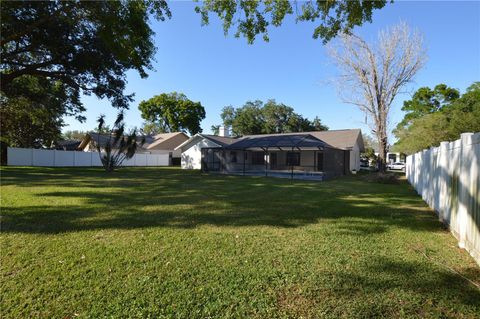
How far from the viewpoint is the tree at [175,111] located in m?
51.1

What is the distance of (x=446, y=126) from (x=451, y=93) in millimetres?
20230

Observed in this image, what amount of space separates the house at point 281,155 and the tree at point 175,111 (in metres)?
21.5

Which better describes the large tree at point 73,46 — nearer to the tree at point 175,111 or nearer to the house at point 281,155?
the house at point 281,155

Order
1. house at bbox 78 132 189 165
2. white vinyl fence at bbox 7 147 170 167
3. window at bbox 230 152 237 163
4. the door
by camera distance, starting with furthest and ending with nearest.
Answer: house at bbox 78 132 189 165 → the door → window at bbox 230 152 237 163 → white vinyl fence at bbox 7 147 170 167

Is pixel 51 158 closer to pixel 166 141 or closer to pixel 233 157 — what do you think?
pixel 166 141

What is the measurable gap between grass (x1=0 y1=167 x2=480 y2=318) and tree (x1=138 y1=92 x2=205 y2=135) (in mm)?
45691

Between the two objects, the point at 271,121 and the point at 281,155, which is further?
the point at 271,121

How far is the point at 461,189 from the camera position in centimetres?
475

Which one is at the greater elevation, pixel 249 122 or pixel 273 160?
pixel 249 122

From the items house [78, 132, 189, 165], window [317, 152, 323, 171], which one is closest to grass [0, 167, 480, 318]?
window [317, 152, 323, 171]

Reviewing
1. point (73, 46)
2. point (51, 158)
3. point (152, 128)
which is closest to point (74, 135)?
point (152, 128)

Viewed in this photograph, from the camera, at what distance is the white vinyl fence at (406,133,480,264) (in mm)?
4031

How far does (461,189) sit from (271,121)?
42701 millimetres

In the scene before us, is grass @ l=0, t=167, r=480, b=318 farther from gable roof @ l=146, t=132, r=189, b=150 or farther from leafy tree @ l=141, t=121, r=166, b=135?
leafy tree @ l=141, t=121, r=166, b=135
